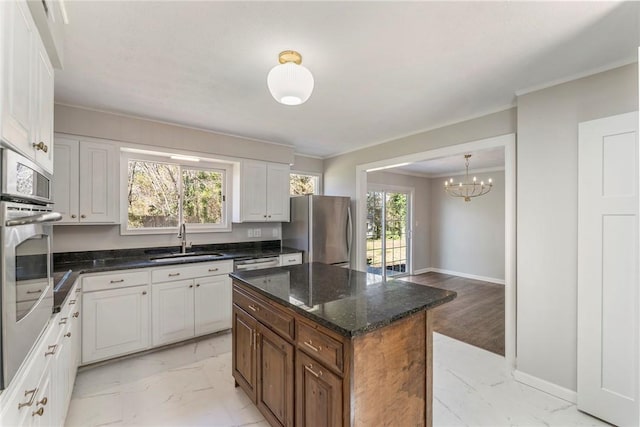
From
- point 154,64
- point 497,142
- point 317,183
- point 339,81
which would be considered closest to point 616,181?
point 497,142

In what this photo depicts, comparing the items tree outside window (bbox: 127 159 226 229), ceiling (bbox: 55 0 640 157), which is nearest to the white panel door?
ceiling (bbox: 55 0 640 157)

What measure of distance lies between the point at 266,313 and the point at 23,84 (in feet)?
5.10

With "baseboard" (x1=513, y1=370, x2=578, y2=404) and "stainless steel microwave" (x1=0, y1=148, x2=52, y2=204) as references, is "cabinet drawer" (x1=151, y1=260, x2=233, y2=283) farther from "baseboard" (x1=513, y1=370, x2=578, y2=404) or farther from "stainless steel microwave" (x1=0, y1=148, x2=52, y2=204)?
"baseboard" (x1=513, y1=370, x2=578, y2=404)

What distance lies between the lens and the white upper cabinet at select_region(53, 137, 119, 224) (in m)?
2.62

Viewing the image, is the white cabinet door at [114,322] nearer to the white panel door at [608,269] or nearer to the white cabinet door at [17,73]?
the white cabinet door at [17,73]

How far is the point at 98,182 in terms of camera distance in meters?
2.82

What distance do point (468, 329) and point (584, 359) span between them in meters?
1.52

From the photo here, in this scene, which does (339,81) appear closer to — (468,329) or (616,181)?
(616,181)

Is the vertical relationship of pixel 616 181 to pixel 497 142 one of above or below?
below

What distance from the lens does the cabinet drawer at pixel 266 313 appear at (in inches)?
62.8

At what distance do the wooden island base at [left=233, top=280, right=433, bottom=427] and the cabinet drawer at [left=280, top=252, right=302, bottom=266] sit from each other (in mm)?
1832

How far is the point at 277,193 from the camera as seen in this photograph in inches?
160

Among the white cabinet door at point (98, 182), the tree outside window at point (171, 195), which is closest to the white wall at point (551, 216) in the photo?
the tree outside window at point (171, 195)

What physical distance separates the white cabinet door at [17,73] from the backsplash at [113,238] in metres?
2.17
